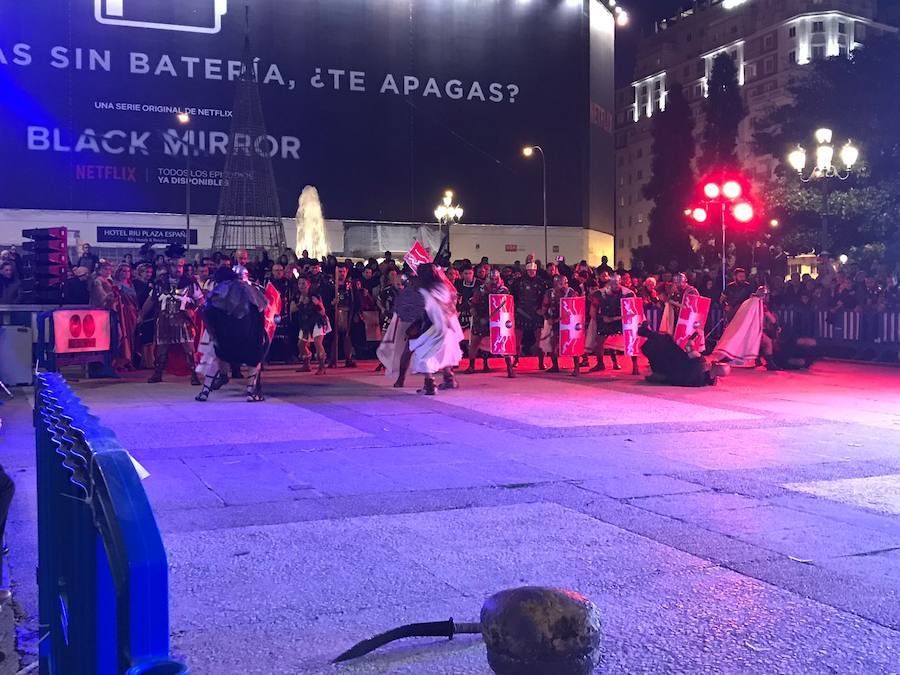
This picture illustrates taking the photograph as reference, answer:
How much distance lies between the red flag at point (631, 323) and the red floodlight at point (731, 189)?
199 inches

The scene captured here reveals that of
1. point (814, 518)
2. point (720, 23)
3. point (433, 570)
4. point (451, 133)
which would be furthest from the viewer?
point (720, 23)

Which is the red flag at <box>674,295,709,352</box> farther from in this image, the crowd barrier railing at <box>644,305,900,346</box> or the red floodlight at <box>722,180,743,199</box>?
the red floodlight at <box>722,180,743,199</box>

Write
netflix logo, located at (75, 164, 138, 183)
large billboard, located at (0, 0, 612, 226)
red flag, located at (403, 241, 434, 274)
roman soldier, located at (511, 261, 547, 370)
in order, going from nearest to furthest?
red flag, located at (403, 241, 434, 274) → roman soldier, located at (511, 261, 547, 370) → large billboard, located at (0, 0, 612, 226) → netflix logo, located at (75, 164, 138, 183)

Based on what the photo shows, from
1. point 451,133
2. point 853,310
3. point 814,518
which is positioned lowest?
point 814,518

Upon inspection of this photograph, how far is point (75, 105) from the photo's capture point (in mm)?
34656

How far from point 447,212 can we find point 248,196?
914 cm

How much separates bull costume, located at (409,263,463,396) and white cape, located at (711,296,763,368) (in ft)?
20.7

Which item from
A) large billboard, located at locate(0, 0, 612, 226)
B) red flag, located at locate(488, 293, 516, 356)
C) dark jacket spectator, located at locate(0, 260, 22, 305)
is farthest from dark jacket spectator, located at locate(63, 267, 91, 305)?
large billboard, located at locate(0, 0, 612, 226)

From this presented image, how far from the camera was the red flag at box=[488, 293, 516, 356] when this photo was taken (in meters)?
16.2

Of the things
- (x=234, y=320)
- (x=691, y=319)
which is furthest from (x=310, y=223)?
(x=234, y=320)

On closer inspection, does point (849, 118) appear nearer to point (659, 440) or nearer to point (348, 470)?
point (659, 440)

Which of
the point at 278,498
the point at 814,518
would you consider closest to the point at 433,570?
the point at 278,498

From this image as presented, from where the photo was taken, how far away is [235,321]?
39.3ft

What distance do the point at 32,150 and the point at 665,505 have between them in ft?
108
